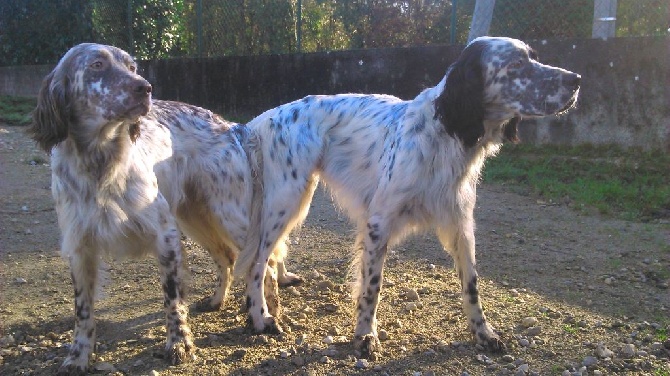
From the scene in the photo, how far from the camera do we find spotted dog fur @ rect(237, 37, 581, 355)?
3.76 meters

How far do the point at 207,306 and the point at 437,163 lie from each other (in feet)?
5.45

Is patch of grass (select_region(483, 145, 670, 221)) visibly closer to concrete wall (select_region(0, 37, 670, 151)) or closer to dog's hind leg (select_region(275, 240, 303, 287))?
concrete wall (select_region(0, 37, 670, 151))

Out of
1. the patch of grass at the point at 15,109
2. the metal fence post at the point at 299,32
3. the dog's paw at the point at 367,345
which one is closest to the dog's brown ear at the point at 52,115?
the dog's paw at the point at 367,345

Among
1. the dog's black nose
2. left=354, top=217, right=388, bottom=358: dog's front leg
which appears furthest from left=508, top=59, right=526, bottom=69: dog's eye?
the dog's black nose

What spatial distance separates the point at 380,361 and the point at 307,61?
713 cm

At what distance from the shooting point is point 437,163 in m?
3.79

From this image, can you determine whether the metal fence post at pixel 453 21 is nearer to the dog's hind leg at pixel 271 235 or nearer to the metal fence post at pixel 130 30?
the dog's hind leg at pixel 271 235

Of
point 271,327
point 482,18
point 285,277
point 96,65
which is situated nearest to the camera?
point 96,65

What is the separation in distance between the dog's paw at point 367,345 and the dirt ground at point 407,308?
5 cm

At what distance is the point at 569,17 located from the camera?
8.52 meters

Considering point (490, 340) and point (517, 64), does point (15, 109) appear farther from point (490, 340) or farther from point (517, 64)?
point (490, 340)

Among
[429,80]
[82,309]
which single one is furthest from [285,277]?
[429,80]

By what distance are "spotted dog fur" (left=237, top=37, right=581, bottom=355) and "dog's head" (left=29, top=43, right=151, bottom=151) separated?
116 cm

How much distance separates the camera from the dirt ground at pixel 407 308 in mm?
3594
